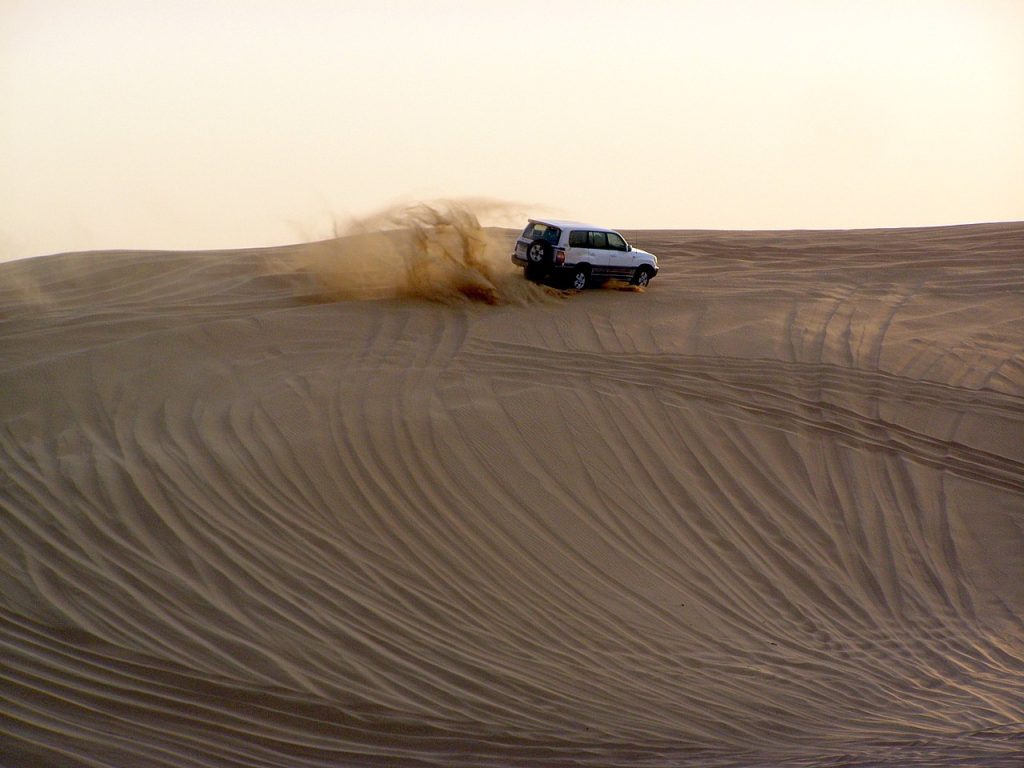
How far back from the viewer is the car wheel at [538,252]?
17922 millimetres

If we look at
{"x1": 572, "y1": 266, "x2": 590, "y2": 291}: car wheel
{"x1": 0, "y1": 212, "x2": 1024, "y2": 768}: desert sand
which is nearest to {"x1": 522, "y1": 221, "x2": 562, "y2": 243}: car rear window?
{"x1": 572, "y1": 266, "x2": 590, "y2": 291}: car wheel

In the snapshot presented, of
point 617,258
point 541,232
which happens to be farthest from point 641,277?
point 541,232

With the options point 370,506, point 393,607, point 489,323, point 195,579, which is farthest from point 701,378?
point 195,579

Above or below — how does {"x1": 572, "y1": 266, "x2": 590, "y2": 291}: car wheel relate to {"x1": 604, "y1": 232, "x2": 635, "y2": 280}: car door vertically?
below

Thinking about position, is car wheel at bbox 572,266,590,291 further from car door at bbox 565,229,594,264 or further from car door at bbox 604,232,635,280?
car door at bbox 604,232,635,280

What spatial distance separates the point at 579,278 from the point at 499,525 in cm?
877

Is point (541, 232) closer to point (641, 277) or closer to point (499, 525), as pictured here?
point (641, 277)

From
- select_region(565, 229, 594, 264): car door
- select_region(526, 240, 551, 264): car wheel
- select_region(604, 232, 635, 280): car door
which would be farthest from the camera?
select_region(604, 232, 635, 280): car door

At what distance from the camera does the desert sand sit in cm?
741

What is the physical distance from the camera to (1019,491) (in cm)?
1207

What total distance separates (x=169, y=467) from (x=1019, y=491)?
9.86 meters

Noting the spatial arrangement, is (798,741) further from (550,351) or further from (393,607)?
(550,351)

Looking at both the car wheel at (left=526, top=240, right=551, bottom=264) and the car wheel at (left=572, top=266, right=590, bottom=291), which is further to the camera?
the car wheel at (left=572, top=266, right=590, bottom=291)

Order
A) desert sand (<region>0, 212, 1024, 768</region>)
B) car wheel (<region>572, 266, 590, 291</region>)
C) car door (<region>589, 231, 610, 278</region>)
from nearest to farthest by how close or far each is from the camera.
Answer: desert sand (<region>0, 212, 1024, 768</region>), car wheel (<region>572, 266, 590, 291</region>), car door (<region>589, 231, 610, 278</region>)
